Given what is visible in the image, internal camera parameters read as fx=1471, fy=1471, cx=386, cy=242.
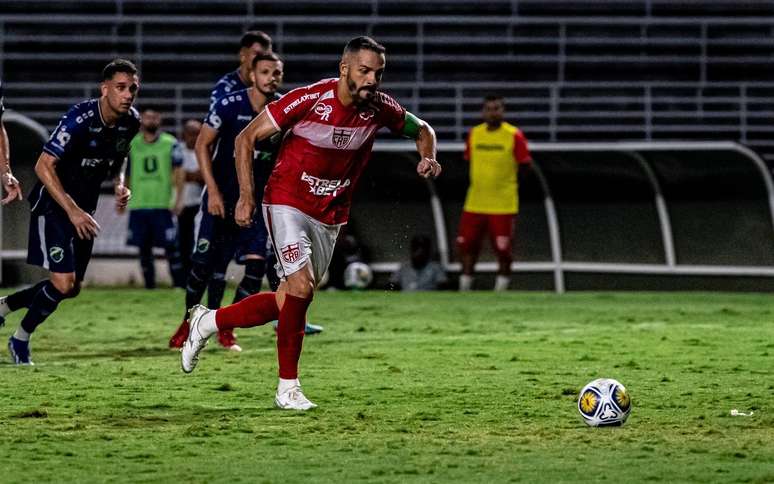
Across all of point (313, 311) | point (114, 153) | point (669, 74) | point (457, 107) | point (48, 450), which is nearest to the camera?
point (48, 450)

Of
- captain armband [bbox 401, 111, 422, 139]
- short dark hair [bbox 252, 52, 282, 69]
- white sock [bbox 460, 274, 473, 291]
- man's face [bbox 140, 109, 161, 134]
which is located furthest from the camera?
white sock [bbox 460, 274, 473, 291]

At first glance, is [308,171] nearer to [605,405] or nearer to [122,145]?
[605,405]

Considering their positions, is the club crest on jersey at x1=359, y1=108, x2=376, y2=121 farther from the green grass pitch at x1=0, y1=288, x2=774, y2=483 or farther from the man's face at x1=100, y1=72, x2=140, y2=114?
the man's face at x1=100, y1=72, x2=140, y2=114

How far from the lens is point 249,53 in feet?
33.2

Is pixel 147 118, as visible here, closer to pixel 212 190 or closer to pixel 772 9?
pixel 212 190

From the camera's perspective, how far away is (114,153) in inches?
362

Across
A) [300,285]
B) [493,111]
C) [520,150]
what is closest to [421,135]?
[300,285]

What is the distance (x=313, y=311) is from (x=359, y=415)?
690cm

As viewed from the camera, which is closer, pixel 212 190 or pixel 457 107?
pixel 212 190

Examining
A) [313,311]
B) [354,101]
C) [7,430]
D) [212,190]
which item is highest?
[354,101]

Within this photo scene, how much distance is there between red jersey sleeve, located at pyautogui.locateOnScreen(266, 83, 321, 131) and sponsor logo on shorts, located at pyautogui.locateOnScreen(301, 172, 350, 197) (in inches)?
11.5

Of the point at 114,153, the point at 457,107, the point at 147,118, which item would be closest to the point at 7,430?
the point at 114,153

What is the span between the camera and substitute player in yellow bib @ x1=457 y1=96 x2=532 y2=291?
52.3ft

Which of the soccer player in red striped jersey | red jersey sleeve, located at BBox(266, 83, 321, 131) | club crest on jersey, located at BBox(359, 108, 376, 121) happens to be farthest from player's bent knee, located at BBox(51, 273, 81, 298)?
club crest on jersey, located at BBox(359, 108, 376, 121)
